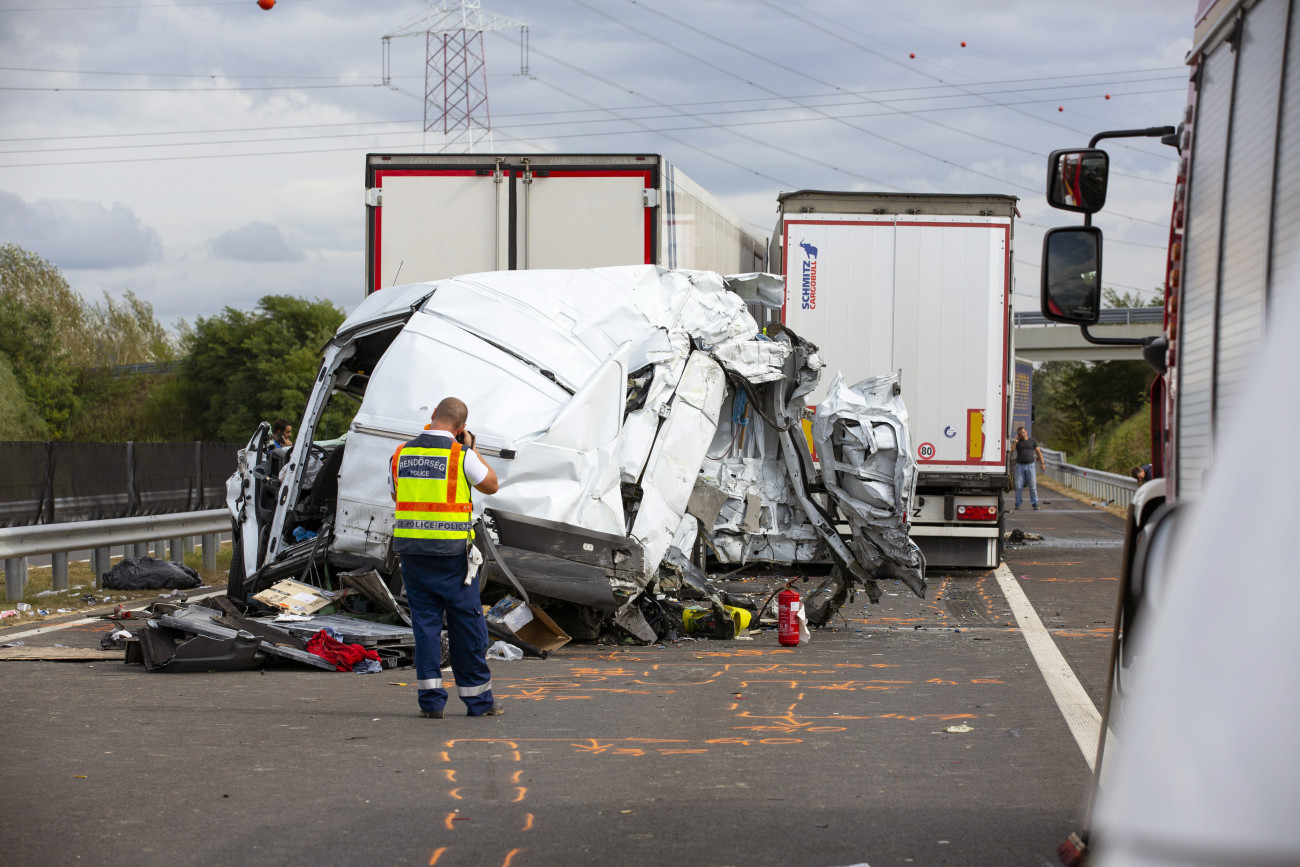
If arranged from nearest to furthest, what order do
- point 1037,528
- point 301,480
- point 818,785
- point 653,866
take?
1. point 653,866
2. point 818,785
3. point 301,480
4. point 1037,528

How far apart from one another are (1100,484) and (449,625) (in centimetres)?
2720

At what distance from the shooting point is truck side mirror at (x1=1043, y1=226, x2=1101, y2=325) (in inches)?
177

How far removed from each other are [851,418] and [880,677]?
3.02 m

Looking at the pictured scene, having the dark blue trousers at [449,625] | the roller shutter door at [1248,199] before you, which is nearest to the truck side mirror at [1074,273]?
the roller shutter door at [1248,199]

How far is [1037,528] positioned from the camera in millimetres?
21516

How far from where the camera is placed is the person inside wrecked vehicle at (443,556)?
254 inches

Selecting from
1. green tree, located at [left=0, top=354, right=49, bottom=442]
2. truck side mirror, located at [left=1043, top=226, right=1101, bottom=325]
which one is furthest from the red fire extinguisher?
green tree, located at [left=0, top=354, right=49, bottom=442]

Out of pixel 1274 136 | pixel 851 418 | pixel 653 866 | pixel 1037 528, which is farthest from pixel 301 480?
pixel 1037 528

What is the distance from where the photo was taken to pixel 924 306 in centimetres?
1327

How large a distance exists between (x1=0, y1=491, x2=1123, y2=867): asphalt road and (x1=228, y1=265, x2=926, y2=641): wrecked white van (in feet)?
2.82

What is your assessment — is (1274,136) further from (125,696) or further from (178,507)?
(178,507)

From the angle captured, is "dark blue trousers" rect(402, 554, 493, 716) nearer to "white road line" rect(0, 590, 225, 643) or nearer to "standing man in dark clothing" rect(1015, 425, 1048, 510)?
"white road line" rect(0, 590, 225, 643)

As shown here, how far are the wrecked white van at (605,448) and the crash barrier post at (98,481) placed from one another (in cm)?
373

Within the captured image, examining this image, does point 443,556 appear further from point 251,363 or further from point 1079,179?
point 251,363
